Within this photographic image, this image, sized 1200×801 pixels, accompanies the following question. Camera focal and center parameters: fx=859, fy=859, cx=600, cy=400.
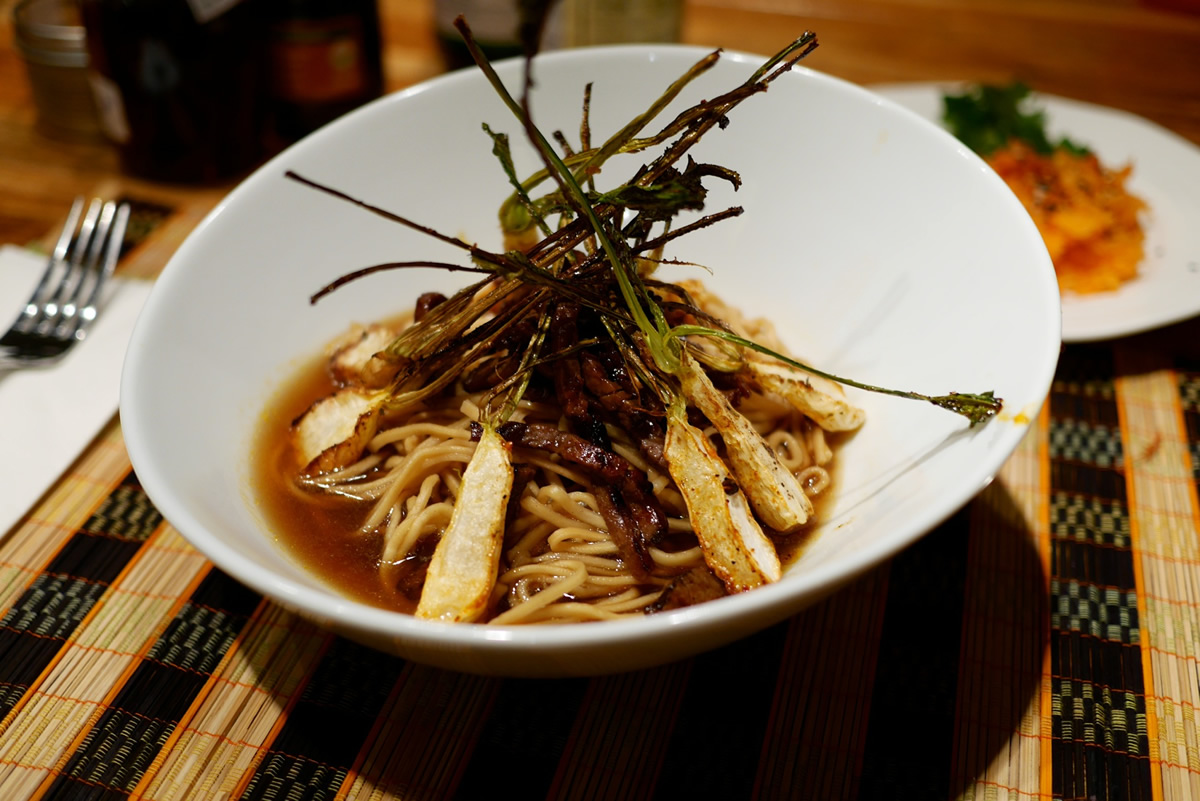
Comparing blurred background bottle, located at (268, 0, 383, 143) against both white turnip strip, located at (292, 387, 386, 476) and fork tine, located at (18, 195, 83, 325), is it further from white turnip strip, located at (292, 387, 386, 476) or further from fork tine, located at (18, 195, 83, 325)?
white turnip strip, located at (292, 387, 386, 476)

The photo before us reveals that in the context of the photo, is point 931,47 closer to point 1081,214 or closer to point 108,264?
point 1081,214

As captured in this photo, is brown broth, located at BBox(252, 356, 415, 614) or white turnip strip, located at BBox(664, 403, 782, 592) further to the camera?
brown broth, located at BBox(252, 356, 415, 614)

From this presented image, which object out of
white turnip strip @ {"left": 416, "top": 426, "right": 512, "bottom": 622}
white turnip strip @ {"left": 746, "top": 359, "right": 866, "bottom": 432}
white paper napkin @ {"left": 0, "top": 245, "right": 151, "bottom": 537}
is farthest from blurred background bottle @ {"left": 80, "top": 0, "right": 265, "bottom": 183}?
white turnip strip @ {"left": 746, "top": 359, "right": 866, "bottom": 432}

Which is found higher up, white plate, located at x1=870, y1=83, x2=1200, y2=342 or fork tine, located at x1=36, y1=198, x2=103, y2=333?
fork tine, located at x1=36, y1=198, x2=103, y2=333

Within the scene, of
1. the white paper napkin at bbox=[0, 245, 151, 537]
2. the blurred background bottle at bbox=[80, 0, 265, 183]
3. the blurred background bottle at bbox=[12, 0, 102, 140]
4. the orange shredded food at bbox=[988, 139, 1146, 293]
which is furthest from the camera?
the blurred background bottle at bbox=[12, 0, 102, 140]

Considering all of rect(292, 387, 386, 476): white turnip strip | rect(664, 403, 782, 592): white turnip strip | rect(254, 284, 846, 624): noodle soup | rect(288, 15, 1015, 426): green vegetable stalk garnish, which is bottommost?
rect(254, 284, 846, 624): noodle soup

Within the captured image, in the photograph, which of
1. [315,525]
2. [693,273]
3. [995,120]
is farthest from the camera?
[995,120]

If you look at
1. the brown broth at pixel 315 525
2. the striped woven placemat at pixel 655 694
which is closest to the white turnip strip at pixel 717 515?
the striped woven placemat at pixel 655 694

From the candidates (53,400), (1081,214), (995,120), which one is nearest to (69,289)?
(53,400)
